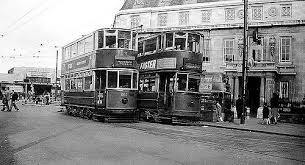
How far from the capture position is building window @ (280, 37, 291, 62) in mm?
34219

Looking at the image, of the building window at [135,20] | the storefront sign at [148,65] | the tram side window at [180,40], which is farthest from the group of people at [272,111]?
the building window at [135,20]

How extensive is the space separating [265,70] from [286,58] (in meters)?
4.01

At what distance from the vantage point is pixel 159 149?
9812 millimetres

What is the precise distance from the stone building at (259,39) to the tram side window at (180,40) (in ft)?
40.9

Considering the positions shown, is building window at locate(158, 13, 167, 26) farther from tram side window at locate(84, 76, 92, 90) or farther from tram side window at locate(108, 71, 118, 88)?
tram side window at locate(108, 71, 118, 88)

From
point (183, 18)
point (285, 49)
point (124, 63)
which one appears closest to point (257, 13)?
point (285, 49)

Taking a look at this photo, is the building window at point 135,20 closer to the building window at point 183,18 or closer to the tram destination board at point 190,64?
the building window at point 183,18

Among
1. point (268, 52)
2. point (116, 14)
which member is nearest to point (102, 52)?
point (268, 52)

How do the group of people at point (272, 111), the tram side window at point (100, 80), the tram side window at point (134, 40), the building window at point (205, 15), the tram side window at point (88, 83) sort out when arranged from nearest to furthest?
1. the tram side window at point (100, 80)
2. the tram side window at point (134, 40)
3. the tram side window at point (88, 83)
4. the group of people at point (272, 111)
5. the building window at point (205, 15)

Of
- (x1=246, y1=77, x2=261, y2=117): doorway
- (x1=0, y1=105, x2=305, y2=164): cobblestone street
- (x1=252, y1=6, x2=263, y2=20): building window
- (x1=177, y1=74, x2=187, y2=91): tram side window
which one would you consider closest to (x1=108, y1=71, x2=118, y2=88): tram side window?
(x1=177, y1=74, x2=187, y2=91): tram side window

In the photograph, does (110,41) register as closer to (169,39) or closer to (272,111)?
(169,39)

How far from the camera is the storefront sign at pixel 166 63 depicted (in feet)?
61.8

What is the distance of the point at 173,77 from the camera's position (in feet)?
61.9

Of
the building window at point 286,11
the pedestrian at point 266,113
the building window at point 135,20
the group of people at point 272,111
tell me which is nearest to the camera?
the group of people at point 272,111
